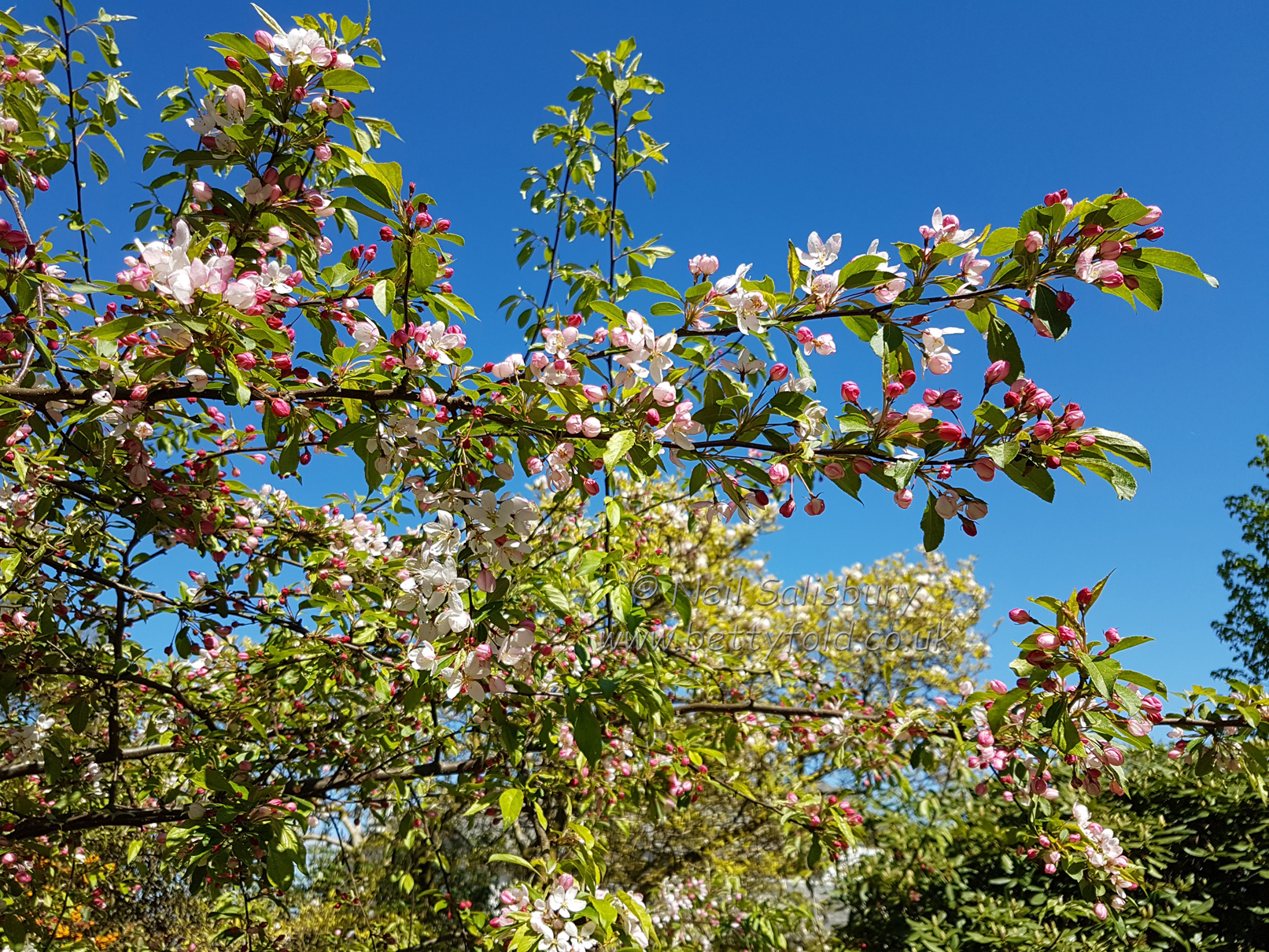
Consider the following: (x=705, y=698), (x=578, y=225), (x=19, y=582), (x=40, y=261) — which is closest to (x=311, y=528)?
(x=19, y=582)

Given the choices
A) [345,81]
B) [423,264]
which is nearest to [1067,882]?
[423,264]

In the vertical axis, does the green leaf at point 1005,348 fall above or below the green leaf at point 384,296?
below

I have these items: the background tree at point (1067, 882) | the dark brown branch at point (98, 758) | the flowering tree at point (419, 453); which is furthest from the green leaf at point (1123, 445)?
the dark brown branch at point (98, 758)

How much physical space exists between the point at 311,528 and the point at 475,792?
128 cm

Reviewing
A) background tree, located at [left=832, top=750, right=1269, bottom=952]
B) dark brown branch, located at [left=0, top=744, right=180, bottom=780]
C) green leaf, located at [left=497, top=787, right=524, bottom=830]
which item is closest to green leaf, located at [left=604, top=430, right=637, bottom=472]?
green leaf, located at [left=497, top=787, right=524, bottom=830]

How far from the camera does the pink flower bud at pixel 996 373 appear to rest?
1.18m

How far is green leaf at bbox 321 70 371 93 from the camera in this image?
4.67 ft

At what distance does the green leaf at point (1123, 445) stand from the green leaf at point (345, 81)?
1454 millimetres

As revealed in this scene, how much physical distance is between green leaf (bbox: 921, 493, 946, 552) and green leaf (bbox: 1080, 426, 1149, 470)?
25 cm

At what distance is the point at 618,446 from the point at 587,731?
68cm

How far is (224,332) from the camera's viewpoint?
1244mm

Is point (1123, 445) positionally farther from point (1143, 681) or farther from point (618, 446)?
point (618, 446)

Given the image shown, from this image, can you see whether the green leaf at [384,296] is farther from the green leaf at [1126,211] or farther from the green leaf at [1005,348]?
the green leaf at [1126,211]

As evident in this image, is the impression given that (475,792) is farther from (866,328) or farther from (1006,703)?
(866,328)
